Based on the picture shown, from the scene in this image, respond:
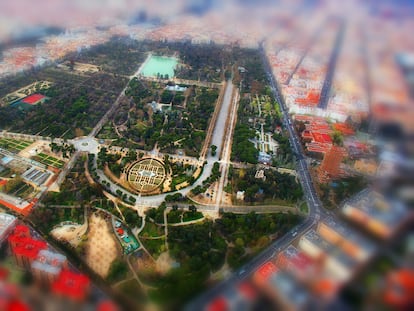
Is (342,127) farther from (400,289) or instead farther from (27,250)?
(400,289)

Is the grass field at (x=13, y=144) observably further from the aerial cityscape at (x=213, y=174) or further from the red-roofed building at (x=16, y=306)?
the red-roofed building at (x=16, y=306)

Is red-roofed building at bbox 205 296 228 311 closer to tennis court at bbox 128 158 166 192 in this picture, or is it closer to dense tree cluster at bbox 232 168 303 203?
dense tree cluster at bbox 232 168 303 203

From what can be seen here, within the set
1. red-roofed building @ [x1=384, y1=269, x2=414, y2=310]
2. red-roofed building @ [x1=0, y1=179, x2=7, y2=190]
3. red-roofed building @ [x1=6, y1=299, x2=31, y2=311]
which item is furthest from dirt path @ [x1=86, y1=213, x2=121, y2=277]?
red-roofed building @ [x1=384, y1=269, x2=414, y2=310]

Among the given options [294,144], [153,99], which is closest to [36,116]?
[153,99]

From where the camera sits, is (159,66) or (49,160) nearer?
(49,160)

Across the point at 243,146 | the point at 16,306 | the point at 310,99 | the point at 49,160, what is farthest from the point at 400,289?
the point at 310,99

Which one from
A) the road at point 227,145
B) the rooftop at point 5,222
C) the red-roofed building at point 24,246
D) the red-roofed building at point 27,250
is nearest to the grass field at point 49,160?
the rooftop at point 5,222

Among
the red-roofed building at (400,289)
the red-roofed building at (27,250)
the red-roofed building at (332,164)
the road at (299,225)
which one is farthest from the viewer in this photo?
the red-roofed building at (332,164)

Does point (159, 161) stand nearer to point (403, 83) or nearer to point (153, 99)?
point (153, 99)
